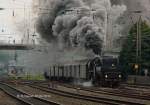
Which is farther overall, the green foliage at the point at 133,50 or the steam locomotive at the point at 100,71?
the green foliage at the point at 133,50

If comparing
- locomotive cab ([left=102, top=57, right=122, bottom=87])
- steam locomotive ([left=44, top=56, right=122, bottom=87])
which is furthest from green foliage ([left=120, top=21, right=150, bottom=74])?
locomotive cab ([left=102, top=57, right=122, bottom=87])

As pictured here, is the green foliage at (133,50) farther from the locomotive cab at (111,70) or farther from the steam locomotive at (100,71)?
the locomotive cab at (111,70)

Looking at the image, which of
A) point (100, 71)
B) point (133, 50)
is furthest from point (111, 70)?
point (133, 50)

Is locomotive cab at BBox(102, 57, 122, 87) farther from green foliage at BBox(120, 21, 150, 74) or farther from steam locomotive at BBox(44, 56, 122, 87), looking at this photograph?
green foliage at BBox(120, 21, 150, 74)

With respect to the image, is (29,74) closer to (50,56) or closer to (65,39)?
(50,56)

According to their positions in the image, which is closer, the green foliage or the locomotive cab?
the locomotive cab

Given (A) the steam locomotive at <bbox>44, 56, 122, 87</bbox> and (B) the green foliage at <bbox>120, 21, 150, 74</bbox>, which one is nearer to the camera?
(A) the steam locomotive at <bbox>44, 56, 122, 87</bbox>

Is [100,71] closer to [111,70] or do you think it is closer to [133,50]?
[111,70]

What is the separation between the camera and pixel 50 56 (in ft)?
170

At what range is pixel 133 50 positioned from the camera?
237 ft

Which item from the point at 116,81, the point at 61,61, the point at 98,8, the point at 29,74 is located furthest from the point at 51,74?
the point at 29,74

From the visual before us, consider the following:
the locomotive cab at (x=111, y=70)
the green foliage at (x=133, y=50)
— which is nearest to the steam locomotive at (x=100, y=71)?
the locomotive cab at (x=111, y=70)

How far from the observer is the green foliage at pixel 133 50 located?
6983 centimetres

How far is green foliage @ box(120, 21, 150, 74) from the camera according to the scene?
69.8 meters
